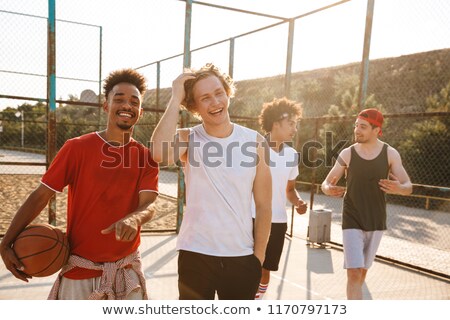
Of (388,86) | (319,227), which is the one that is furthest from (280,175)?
(388,86)

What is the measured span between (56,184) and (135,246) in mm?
544

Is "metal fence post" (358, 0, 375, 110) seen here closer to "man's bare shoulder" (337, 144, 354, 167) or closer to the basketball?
"man's bare shoulder" (337, 144, 354, 167)

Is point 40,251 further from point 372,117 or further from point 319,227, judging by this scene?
point 319,227

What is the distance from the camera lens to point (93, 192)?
6.99 feet

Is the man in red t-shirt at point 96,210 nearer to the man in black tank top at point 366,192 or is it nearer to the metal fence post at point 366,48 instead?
the man in black tank top at point 366,192

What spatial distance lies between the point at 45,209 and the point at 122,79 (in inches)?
319

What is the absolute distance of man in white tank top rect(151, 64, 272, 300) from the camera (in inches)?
82.1

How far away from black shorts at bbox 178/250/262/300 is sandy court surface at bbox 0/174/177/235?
5.21m

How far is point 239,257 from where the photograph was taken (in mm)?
2102

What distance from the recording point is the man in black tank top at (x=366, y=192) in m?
3.54

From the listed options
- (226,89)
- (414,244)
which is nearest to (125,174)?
(226,89)

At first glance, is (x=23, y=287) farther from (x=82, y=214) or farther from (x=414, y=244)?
(x=414, y=244)

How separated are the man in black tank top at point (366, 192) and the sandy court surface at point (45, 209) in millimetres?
4414
